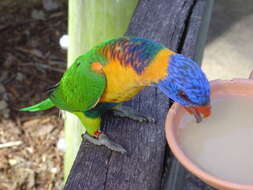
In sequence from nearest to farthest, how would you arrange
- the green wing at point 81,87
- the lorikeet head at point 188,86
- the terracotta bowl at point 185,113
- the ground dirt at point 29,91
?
the terracotta bowl at point 185,113 < the lorikeet head at point 188,86 < the green wing at point 81,87 < the ground dirt at point 29,91

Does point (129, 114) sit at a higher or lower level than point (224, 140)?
lower

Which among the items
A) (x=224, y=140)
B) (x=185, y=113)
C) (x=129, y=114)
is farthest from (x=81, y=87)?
(x=224, y=140)

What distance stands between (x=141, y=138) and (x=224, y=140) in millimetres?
282

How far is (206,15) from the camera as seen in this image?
163 cm

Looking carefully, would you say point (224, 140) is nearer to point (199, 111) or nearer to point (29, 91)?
point (199, 111)

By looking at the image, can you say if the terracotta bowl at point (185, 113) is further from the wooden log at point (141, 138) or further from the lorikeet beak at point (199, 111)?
the wooden log at point (141, 138)

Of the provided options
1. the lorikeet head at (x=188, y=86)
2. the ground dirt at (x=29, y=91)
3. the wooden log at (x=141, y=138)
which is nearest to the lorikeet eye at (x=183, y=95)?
the lorikeet head at (x=188, y=86)

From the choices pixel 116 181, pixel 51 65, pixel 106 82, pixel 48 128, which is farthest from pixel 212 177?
pixel 51 65

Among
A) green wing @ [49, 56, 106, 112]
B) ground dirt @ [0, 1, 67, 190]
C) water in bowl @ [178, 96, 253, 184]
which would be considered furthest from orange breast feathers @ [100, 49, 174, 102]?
ground dirt @ [0, 1, 67, 190]

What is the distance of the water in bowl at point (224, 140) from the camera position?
958mm

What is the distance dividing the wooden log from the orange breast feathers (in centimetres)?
12

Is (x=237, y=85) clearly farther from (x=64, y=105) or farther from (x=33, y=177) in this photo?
(x=33, y=177)

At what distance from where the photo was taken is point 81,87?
4.10ft

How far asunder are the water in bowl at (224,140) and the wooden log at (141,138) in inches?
6.6
